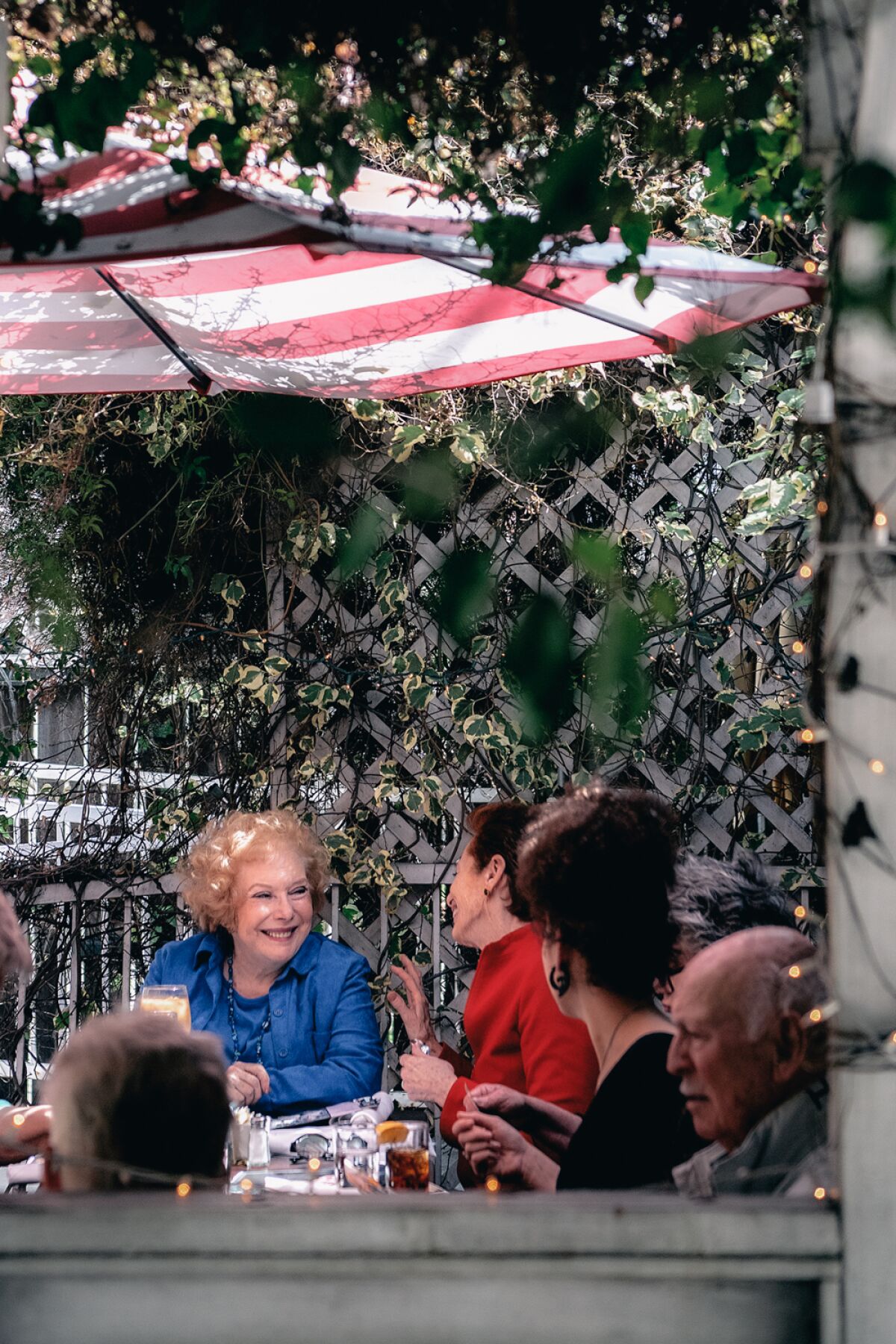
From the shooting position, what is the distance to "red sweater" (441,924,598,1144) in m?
2.46

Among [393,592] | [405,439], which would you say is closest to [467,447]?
[405,439]

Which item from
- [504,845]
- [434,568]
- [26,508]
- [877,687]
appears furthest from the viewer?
[26,508]

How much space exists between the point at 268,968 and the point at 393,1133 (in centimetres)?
90

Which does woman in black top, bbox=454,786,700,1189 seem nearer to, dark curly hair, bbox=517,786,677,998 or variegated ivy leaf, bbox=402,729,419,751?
dark curly hair, bbox=517,786,677,998

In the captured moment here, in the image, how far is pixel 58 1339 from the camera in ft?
4.47

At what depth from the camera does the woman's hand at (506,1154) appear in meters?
2.16

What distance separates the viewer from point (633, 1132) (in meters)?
2.01

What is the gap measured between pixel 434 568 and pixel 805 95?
2.51 metres

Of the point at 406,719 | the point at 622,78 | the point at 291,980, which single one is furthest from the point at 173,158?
the point at 406,719

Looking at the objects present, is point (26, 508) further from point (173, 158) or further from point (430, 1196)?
point (430, 1196)

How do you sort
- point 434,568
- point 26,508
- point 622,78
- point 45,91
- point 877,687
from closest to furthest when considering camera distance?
point 877,687 < point 45,91 < point 622,78 < point 434,568 < point 26,508

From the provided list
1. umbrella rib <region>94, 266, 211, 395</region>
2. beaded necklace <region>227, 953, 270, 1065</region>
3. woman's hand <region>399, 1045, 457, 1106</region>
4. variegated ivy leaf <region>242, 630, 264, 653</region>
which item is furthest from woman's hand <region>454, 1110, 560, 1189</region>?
variegated ivy leaf <region>242, 630, 264, 653</region>

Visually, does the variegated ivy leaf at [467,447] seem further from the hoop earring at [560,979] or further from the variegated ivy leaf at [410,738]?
the hoop earring at [560,979]

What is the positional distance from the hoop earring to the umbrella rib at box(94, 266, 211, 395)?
1.49 metres
